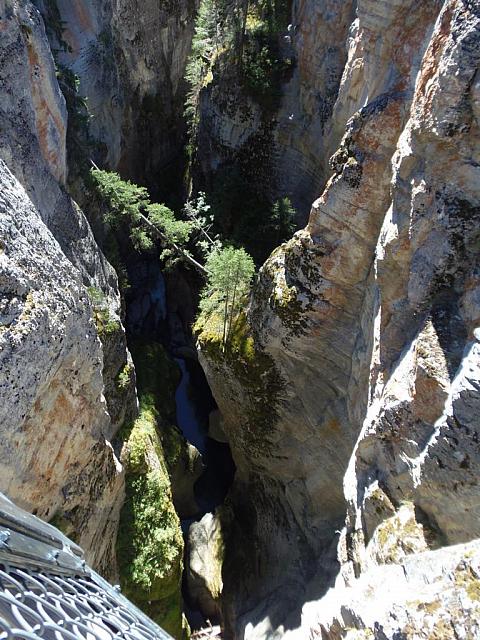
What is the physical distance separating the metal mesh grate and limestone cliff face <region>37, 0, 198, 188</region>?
19614 millimetres

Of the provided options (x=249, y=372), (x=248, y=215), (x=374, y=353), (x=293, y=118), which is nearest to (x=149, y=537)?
(x=249, y=372)

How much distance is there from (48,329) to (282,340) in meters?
6.89

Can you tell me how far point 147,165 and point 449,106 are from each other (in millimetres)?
22208

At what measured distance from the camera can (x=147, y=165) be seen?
2628 cm

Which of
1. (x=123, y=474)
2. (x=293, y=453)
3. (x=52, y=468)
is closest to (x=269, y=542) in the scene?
(x=293, y=453)

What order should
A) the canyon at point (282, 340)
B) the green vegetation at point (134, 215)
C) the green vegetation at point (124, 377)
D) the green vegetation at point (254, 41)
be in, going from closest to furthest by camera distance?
1. the canyon at point (282, 340)
2. the green vegetation at point (124, 377)
3. the green vegetation at point (134, 215)
4. the green vegetation at point (254, 41)

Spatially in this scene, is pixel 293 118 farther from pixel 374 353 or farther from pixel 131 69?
pixel 374 353

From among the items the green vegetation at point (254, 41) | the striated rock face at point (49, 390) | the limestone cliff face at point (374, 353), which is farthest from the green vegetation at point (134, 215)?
the striated rock face at point (49, 390)

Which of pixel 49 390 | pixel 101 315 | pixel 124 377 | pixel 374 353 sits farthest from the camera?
pixel 124 377

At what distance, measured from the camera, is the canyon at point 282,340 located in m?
6.74

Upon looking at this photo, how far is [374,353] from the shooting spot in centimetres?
917

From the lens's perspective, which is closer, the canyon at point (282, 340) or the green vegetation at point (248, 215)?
the canyon at point (282, 340)

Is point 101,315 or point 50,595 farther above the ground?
point 101,315

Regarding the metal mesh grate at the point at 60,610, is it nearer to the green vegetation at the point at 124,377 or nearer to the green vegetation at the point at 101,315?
the green vegetation at the point at 101,315
